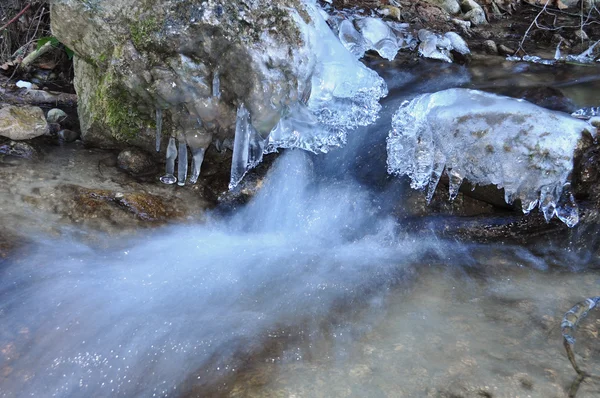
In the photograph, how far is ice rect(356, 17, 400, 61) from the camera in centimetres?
526

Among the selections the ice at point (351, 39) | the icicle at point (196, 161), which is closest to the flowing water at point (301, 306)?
the icicle at point (196, 161)

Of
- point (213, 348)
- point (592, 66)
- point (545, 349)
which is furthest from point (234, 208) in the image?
point (592, 66)

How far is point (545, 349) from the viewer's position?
2510mm

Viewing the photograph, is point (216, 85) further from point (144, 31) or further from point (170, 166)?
point (170, 166)

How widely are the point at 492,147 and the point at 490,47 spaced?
2679 millimetres

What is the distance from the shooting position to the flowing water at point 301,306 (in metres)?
2.28

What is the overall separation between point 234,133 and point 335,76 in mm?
883

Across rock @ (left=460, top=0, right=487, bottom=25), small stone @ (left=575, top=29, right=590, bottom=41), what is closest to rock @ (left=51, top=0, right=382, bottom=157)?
rock @ (left=460, top=0, right=487, bottom=25)

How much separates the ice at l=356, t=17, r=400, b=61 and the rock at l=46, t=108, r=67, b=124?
2.91 m

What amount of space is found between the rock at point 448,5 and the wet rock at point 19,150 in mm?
4966

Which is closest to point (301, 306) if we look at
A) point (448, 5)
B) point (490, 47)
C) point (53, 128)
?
point (53, 128)

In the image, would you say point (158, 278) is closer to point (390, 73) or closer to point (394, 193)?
point (394, 193)

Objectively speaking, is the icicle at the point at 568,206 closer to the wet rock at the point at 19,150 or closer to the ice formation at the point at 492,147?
the ice formation at the point at 492,147

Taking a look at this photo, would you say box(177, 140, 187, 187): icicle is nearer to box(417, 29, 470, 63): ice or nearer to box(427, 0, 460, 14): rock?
box(417, 29, 470, 63): ice
